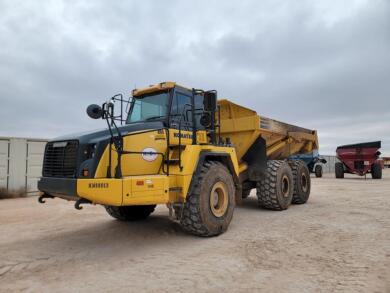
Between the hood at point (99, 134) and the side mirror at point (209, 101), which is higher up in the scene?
the side mirror at point (209, 101)

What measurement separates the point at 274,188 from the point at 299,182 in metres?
1.80

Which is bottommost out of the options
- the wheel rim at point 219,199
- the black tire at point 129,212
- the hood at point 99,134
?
the black tire at point 129,212

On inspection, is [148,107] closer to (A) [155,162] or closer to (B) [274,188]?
(A) [155,162]

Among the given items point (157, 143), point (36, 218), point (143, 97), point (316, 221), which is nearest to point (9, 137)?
point (36, 218)

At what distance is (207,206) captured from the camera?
565 centimetres

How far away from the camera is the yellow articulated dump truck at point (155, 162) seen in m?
4.66

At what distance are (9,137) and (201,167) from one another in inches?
402

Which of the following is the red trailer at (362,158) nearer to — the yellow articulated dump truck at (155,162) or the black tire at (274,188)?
the black tire at (274,188)

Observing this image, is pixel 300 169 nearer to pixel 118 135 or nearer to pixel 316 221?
pixel 316 221

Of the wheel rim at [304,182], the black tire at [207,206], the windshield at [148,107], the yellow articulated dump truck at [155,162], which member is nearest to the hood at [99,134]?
the yellow articulated dump truck at [155,162]

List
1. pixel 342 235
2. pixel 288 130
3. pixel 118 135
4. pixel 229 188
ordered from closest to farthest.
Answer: pixel 118 135 → pixel 342 235 → pixel 229 188 → pixel 288 130

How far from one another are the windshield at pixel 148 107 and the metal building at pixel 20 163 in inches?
342

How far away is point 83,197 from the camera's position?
4.48 m

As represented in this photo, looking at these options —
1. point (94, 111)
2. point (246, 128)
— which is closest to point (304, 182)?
point (246, 128)
